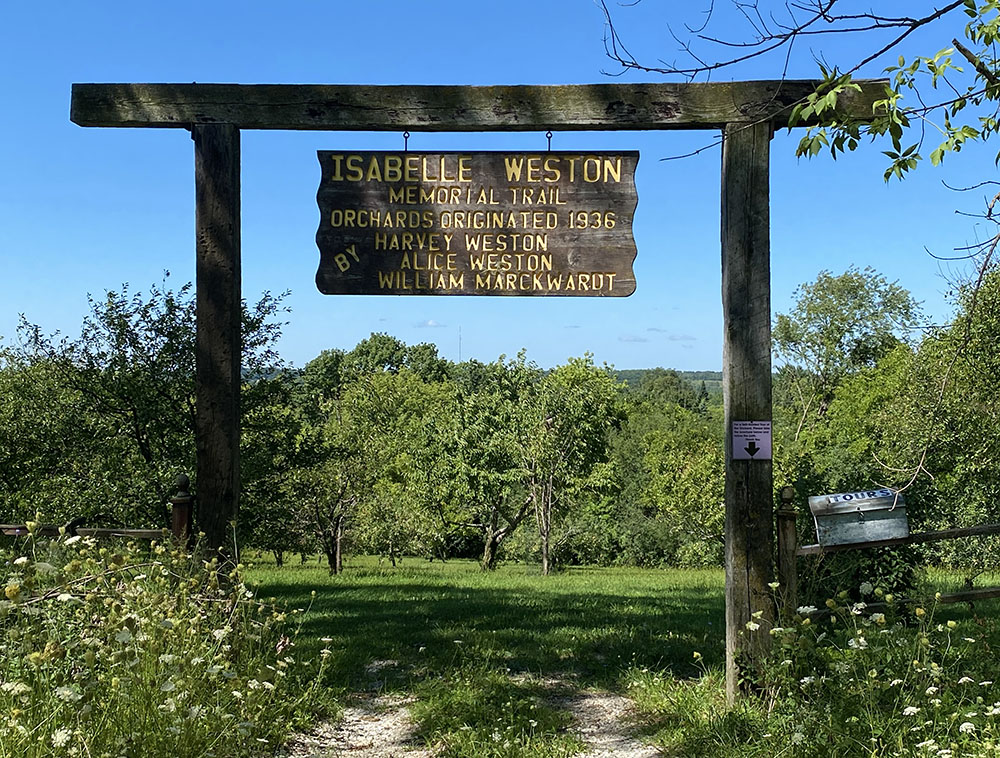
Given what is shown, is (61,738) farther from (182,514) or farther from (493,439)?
(493,439)

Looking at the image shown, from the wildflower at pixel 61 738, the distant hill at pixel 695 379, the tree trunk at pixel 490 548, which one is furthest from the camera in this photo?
the distant hill at pixel 695 379

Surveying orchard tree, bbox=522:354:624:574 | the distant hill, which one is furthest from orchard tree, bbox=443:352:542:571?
the distant hill

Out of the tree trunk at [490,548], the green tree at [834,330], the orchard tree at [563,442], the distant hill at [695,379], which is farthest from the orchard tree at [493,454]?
the distant hill at [695,379]

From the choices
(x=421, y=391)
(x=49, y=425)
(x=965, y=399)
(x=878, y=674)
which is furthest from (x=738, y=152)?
(x=421, y=391)

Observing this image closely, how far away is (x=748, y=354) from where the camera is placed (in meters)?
5.96

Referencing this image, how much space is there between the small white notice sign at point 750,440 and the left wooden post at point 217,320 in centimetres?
370

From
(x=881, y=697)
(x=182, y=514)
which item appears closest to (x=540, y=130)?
(x=182, y=514)

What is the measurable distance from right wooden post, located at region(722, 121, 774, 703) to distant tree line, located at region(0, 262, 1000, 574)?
3.13 feet

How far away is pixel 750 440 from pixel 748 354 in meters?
0.61

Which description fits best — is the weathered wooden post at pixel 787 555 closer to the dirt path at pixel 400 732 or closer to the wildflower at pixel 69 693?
the dirt path at pixel 400 732

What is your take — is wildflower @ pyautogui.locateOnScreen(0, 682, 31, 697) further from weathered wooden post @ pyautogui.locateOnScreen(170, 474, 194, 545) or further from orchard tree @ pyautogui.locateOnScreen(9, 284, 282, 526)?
orchard tree @ pyautogui.locateOnScreen(9, 284, 282, 526)

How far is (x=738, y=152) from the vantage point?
595 centimetres

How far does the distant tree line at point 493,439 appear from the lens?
42.6ft

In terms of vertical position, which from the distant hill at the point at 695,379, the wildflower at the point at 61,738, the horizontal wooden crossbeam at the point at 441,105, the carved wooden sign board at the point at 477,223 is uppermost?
the distant hill at the point at 695,379
